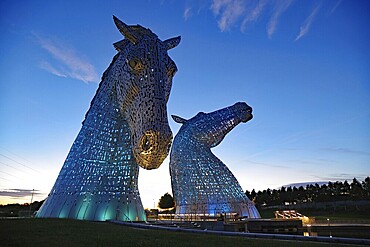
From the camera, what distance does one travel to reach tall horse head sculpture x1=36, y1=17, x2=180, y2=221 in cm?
653

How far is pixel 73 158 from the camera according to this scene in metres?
8.27

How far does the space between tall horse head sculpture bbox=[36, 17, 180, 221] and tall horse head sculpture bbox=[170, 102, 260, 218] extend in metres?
11.2

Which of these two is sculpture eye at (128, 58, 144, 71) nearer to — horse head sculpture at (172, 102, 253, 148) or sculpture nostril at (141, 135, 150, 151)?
sculpture nostril at (141, 135, 150, 151)

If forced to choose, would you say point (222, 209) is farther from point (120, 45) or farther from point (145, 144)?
point (145, 144)

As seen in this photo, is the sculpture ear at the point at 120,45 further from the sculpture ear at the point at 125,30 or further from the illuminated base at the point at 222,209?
the illuminated base at the point at 222,209

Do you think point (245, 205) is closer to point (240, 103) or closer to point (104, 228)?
point (240, 103)

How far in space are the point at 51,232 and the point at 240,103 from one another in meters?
17.8

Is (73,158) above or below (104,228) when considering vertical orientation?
above

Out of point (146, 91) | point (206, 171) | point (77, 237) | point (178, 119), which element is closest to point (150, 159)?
point (146, 91)

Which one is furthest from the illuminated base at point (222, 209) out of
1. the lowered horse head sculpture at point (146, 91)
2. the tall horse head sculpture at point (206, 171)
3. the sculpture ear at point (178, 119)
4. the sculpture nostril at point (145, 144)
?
the sculpture nostril at point (145, 144)

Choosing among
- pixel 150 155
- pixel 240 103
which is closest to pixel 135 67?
pixel 150 155

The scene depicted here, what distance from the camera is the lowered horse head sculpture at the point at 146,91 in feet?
19.3

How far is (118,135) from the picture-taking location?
8461mm

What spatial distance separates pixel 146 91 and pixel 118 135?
96.8 inches
